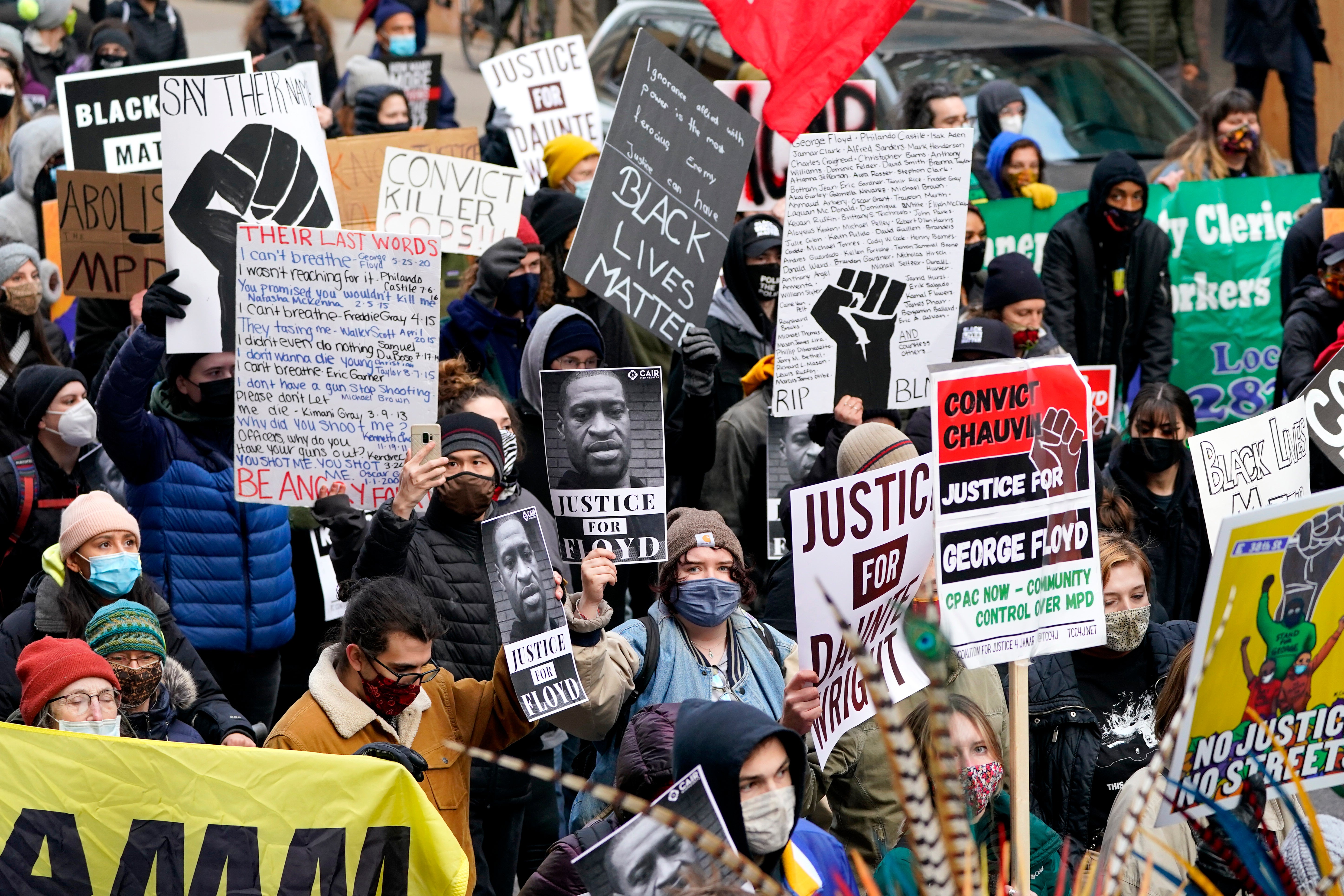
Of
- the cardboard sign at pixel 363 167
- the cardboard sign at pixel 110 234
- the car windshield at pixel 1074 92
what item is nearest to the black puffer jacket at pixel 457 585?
the cardboard sign at pixel 110 234

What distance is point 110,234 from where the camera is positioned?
22.8 feet

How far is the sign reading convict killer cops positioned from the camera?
4.53 meters

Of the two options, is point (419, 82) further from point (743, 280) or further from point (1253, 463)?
point (1253, 463)

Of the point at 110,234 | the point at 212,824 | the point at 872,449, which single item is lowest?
the point at 212,824

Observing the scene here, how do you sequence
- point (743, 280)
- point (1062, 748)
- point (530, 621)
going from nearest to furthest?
point (530, 621), point (1062, 748), point (743, 280)

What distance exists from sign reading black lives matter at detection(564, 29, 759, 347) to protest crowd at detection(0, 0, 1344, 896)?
0.06 feet

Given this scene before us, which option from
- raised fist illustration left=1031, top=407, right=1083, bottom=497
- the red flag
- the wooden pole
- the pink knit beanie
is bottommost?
the wooden pole

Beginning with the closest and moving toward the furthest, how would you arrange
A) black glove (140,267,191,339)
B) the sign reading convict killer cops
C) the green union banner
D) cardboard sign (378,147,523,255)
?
the sign reading convict killer cops
black glove (140,267,191,339)
cardboard sign (378,147,523,255)
the green union banner

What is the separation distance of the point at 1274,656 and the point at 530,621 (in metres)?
1.81

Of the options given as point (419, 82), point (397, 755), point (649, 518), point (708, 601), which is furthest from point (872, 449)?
point (419, 82)

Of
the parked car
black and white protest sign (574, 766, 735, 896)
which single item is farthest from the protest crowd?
the parked car

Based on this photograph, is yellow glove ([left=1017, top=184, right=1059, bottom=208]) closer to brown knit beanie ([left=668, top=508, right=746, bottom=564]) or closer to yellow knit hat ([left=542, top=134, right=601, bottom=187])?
yellow knit hat ([left=542, top=134, right=601, bottom=187])

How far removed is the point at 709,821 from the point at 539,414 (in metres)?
3.06

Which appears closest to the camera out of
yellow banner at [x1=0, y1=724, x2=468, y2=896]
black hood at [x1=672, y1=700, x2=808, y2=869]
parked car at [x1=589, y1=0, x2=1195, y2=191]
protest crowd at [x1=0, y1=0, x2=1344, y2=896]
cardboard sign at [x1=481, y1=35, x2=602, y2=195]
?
black hood at [x1=672, y1=700, x2=808, y2=869]
